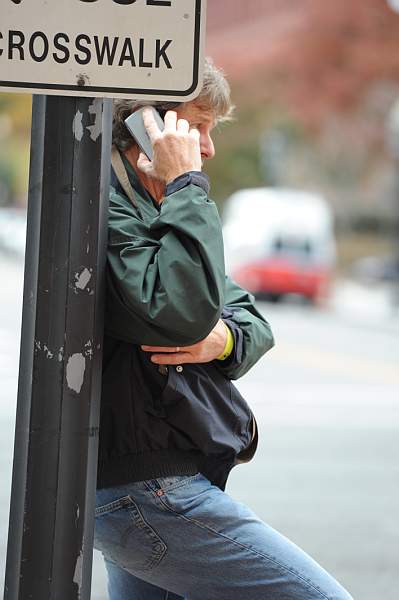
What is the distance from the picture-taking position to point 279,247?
28.9 m

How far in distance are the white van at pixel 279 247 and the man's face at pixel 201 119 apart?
24731 millimetres

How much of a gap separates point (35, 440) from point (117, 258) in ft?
1.50

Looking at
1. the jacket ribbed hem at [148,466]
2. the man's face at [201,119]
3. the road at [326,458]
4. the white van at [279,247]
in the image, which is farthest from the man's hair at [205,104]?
the white van at [279,247]

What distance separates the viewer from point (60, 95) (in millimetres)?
2725

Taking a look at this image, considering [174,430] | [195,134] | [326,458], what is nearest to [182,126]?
[195,134]

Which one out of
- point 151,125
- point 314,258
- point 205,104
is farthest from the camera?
point 314,258

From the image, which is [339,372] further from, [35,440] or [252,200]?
[252,200]

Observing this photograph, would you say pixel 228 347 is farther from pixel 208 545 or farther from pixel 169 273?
pixel 208 545

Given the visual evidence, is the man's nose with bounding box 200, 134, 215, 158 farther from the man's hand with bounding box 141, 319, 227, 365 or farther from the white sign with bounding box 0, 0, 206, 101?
the man's hand with bounding box 141, 319, 227, 365

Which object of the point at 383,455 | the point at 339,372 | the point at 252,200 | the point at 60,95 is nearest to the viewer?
the point at 60,95

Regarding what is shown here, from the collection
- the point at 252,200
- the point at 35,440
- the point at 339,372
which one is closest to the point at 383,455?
the point at 339,372

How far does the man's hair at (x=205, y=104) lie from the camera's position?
2947mm

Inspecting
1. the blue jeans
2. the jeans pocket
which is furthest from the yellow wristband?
the jeans pocket

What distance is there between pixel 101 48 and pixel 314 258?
26.7 m
